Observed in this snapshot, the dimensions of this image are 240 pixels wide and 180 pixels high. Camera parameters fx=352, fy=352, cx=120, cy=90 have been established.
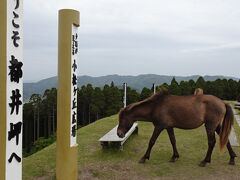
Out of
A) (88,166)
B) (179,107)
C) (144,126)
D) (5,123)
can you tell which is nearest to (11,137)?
(5,123)

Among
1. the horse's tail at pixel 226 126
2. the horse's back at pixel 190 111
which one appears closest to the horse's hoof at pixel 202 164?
the horse's tail at pixel 226 126

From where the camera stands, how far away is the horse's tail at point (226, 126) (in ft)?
25.2

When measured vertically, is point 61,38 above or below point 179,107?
above

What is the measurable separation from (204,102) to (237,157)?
5.56ft

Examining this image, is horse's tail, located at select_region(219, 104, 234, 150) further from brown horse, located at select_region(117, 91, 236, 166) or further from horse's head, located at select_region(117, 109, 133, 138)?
horse's head, located at select_region(117, 109, 133, 138)

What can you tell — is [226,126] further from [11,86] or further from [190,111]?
[11,86]

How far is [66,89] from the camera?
17.8ft

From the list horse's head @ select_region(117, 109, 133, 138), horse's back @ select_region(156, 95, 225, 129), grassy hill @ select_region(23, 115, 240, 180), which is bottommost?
grassy hill @ select_region(23, 115, 240, 180)

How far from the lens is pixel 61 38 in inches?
213

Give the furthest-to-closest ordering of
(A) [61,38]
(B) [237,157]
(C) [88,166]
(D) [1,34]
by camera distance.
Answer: (B) [237,157]
(C) [88,166]
(A) [61,38]
(D) [1,34]

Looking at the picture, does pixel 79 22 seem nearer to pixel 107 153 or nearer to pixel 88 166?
pixel 88 166

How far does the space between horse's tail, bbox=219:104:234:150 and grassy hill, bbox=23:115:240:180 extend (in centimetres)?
53

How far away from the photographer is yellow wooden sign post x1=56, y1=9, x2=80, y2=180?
5387 mm

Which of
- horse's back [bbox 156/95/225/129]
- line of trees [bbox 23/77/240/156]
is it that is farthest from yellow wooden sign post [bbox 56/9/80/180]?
line of trees [bbox 23/77/240/156]
